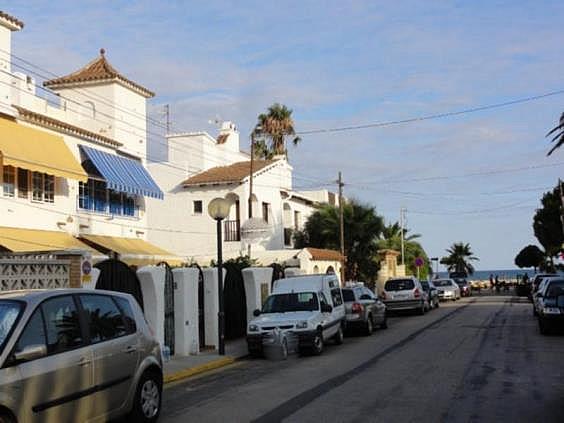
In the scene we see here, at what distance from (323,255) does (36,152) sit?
1783 cm

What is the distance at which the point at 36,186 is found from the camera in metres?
25.5

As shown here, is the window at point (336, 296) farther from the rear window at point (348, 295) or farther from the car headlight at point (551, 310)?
the car headlight at point (551, 310)

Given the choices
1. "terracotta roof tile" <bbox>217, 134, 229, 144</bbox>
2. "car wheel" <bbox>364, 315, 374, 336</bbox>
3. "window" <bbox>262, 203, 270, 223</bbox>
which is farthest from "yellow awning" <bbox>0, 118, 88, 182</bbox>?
"terracotta roof tile" <bbox>217, 134, 229, 144</bbox>

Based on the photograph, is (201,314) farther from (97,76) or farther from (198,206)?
(198,206)

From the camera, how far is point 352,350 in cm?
1847

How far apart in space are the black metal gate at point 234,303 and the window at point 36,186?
23.8ft

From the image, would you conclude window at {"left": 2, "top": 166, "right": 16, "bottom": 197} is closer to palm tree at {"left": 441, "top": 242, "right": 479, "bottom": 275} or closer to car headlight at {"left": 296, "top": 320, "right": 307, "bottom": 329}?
car headlight at {"left": 296, "top": 320, "right": 307, "bottom": 329}

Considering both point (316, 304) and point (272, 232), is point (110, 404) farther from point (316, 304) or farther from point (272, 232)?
point (272, 232)

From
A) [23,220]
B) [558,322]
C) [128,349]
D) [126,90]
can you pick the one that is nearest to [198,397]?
[128,349]

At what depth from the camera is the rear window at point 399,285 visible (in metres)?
32.9

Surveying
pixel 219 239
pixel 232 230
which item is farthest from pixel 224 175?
→ pixel 219 239

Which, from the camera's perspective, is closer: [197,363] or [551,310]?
[197,363]

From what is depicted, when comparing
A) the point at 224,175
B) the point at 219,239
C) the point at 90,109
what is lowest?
the point at 219,239

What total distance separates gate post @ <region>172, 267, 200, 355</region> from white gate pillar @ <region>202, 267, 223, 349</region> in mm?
1359
